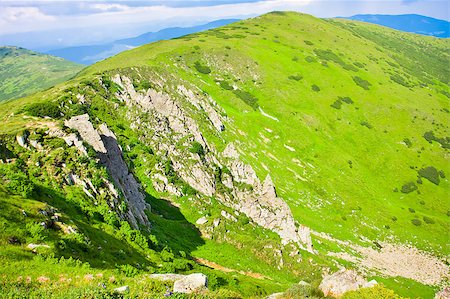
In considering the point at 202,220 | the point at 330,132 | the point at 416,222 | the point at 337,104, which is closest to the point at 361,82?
the point at 337,104

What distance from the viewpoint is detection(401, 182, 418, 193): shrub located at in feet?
374

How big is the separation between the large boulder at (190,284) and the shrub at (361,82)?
562 ft

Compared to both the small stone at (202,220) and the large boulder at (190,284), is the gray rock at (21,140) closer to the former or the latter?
the large boulder at (190,284)

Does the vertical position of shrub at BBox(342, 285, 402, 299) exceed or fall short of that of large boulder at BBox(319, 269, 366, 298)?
it exceeds it

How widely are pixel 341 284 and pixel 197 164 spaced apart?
47447 millimetres

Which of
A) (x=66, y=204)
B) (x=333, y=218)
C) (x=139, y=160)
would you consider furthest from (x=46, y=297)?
(x=333, y=218)

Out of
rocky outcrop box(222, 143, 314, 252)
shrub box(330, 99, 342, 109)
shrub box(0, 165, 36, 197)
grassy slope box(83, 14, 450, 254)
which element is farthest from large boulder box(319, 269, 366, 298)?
shrub box(330, 99, 342, 109)

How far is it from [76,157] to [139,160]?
29887mm

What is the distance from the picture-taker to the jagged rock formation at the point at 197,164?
6662cm

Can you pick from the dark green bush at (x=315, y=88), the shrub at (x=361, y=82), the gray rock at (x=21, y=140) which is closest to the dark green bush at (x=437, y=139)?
the shrub at (x=361, y=82)

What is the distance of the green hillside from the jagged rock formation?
1.37ft

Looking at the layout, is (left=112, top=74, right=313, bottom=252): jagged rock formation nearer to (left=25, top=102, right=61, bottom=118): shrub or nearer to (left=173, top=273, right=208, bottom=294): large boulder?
(left=25, top=102, right=61, bottom=118): shrub

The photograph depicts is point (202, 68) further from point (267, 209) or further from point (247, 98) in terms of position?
point (267, 209)

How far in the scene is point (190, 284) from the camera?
1980cm
